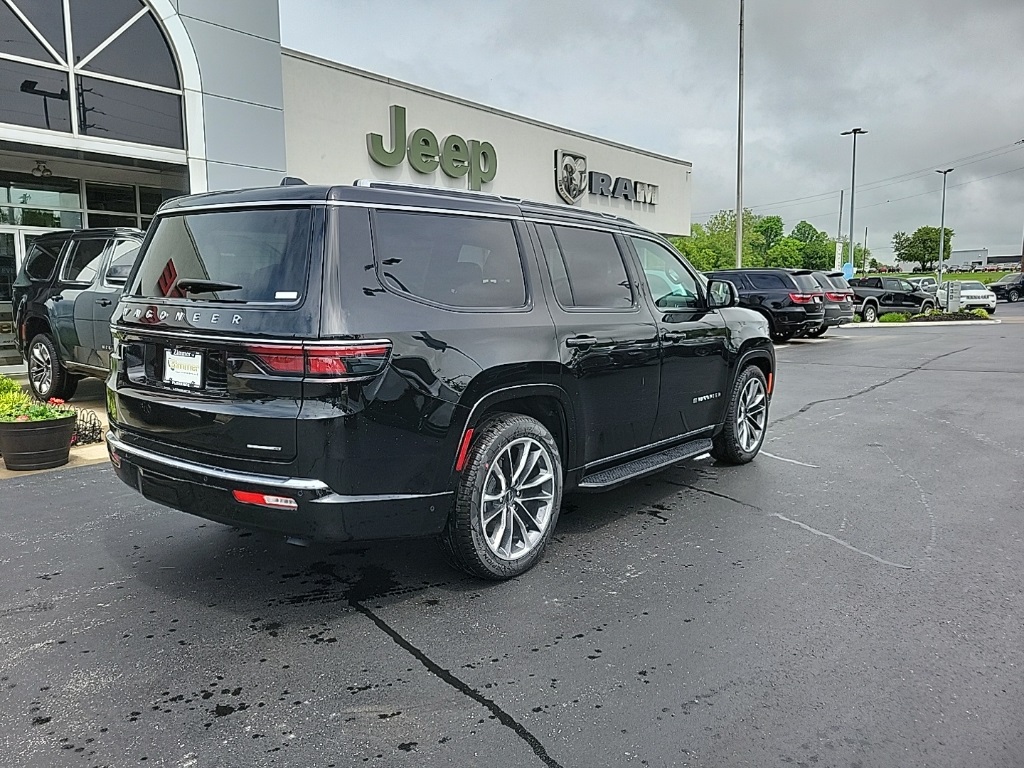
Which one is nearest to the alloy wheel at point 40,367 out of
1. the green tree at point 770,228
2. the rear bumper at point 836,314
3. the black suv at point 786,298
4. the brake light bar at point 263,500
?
the brake light bar at point 263,500

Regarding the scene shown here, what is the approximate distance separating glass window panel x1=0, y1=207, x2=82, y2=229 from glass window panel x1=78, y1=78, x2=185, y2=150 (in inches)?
131

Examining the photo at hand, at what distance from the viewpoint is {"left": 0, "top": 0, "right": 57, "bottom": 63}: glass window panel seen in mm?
9789

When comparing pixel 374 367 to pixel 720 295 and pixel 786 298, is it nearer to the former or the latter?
pixel 720 295

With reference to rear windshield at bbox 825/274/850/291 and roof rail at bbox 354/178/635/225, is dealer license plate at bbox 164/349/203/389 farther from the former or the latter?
rear windshield at bbox 825/274/850/291

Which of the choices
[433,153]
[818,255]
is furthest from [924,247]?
[433,153]

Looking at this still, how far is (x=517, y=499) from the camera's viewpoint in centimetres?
405

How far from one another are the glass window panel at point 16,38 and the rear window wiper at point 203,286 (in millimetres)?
8803

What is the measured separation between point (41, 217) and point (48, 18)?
13.4ft

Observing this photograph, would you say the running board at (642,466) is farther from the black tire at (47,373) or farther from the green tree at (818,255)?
the green tree at (818,255)

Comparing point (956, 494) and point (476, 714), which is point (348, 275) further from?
point (956, 494)

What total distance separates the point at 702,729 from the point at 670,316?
122 inches

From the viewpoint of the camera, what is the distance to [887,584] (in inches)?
155

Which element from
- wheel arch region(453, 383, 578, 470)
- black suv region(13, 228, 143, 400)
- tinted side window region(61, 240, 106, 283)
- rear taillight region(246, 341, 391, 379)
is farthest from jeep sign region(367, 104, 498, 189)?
rear taillight region(246, 341, 391, 379)

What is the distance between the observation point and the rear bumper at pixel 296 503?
3.21m
